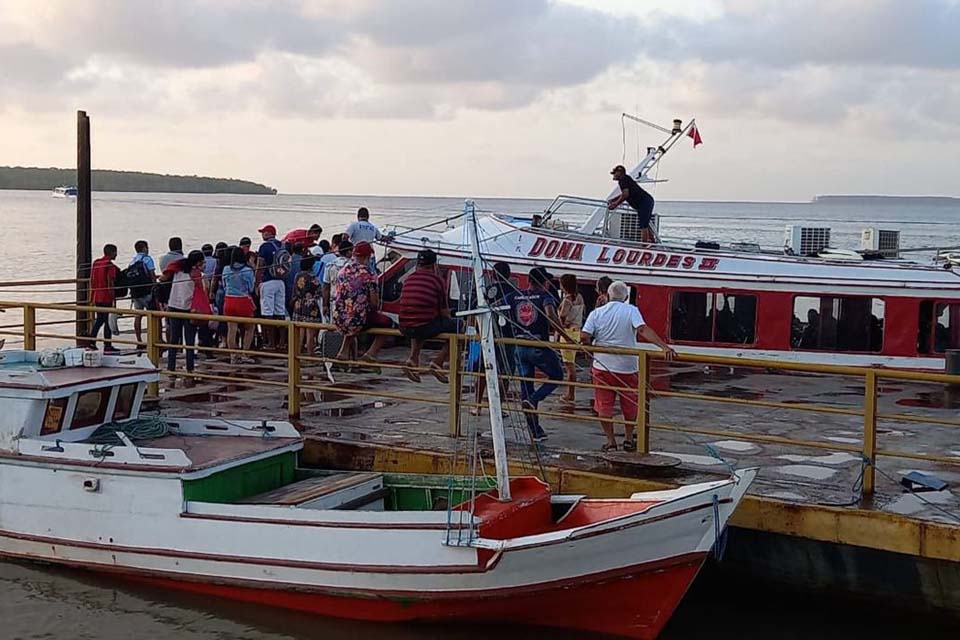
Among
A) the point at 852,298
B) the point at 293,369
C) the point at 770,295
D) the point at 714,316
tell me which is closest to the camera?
the point at 293,369

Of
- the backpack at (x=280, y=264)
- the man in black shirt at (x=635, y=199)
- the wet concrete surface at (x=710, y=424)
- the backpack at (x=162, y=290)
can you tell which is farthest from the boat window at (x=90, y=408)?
the man in black shirt at (x=635, y=199)

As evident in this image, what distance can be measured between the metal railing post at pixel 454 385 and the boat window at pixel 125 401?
3.11 m

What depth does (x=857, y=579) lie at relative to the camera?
9656 mm

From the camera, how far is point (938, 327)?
16500 mm

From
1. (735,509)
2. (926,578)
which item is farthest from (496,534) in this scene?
(926,578)

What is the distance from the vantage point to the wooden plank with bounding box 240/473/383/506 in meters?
10.1

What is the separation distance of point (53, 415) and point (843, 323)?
11082mm

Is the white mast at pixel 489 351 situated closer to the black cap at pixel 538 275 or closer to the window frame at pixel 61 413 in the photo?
the black cap at pixel 538 275

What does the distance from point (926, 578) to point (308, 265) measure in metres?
9.62

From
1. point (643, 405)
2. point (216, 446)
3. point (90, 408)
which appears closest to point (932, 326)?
point (643, 405)

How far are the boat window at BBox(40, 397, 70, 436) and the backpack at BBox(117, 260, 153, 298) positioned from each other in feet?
22.6

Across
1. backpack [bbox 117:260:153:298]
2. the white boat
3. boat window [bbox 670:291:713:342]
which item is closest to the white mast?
the white boat

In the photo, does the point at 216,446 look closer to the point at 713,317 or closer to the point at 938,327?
the point at 713,317

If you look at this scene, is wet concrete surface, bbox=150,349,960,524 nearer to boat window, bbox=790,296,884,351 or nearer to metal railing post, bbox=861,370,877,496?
metal railing post, bbox=861,370,877,496
